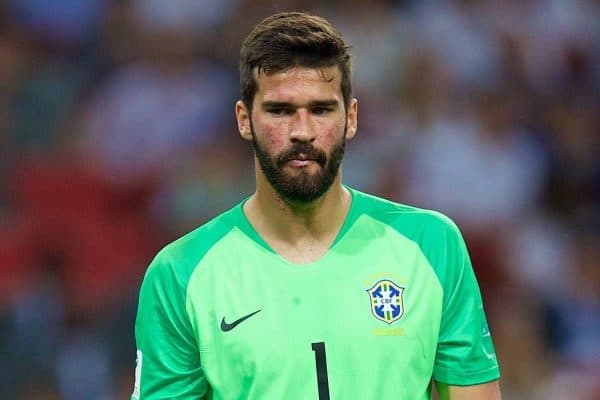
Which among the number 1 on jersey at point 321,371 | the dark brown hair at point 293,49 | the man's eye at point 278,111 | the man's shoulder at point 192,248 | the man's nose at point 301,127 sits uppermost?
the dark brown hair at point 293,49

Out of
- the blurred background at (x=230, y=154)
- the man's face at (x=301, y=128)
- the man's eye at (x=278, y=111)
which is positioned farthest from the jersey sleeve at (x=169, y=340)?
the blurred background at (x=230, y=154)

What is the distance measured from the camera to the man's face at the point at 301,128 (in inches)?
123

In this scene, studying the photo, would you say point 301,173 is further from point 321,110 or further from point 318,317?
point 318,317

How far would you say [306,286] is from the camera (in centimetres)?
323

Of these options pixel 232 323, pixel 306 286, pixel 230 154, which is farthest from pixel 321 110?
pixel 230 154

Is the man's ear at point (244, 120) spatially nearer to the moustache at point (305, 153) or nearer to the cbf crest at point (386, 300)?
the moustache at point (305, 153)

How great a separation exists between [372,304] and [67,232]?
3117mm

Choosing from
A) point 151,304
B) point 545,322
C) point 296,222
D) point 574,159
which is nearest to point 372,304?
point 296,222

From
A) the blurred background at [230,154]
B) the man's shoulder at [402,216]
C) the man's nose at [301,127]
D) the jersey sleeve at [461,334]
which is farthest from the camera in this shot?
the blurred background at [230,154]

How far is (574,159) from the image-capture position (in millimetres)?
6926

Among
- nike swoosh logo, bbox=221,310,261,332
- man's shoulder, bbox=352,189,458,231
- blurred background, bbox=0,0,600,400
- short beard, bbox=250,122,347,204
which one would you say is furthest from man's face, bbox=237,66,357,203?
blurred background, bbox=0,0,600,400

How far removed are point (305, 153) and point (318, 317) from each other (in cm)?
45

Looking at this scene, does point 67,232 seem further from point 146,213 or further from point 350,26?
point 350,26

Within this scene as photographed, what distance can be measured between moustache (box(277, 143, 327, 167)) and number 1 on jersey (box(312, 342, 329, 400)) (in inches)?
19.6
